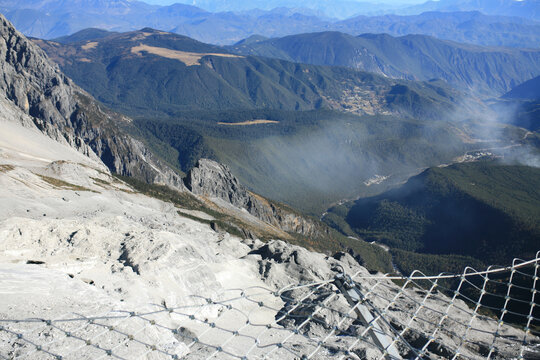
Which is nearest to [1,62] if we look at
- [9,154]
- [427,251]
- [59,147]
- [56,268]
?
[59,147]

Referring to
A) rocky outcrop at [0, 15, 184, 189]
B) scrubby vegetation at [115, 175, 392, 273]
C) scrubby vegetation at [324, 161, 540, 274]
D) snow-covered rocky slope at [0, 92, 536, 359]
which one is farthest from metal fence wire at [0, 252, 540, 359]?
scrubby vegetation at [324, 161, 540, 274]

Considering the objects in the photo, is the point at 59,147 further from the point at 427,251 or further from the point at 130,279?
the point at 427,251

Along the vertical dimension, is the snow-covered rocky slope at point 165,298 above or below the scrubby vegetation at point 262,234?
above

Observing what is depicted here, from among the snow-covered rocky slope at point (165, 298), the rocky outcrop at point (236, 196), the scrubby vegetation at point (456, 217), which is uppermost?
the snow-covered rocky slope at point (165, 298)

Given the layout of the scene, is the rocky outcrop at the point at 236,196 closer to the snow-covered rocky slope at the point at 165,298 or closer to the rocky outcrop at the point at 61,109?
the rocky outcrop at the point at 61,109

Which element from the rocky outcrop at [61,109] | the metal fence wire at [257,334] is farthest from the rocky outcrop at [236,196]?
the metal fence wire at [257,334]

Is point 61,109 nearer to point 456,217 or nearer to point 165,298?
point 165,298

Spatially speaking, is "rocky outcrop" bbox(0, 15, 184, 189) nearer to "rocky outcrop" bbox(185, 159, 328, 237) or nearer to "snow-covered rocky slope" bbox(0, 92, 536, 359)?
"rocky outcrop" bbox(185, 159, 328, 237)
